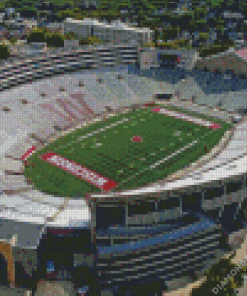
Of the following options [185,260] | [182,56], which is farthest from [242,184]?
[182,56]

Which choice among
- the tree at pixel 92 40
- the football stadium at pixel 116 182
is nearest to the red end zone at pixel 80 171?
the football stadium at pixel 116 182

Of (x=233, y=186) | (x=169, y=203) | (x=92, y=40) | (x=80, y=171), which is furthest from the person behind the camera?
(x=92, y=40)

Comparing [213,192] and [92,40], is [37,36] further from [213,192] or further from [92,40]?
[213,192]

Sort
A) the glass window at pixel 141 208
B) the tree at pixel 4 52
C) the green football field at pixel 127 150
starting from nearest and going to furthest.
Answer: the glass window at pixel 141 208
the green football field at pixel 127 150
the tree at pixel 4 52

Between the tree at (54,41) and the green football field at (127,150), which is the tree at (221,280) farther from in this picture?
the tree at (54,41)

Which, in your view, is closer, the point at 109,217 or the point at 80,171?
the point at 109,217

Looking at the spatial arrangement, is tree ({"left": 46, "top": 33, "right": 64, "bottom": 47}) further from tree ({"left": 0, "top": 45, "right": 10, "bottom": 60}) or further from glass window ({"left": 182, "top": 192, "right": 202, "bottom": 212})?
glass window ({"left": 182, "top": 192, "right": 202, "bottom": 212})

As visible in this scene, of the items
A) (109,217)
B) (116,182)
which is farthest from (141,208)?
(116,182)
